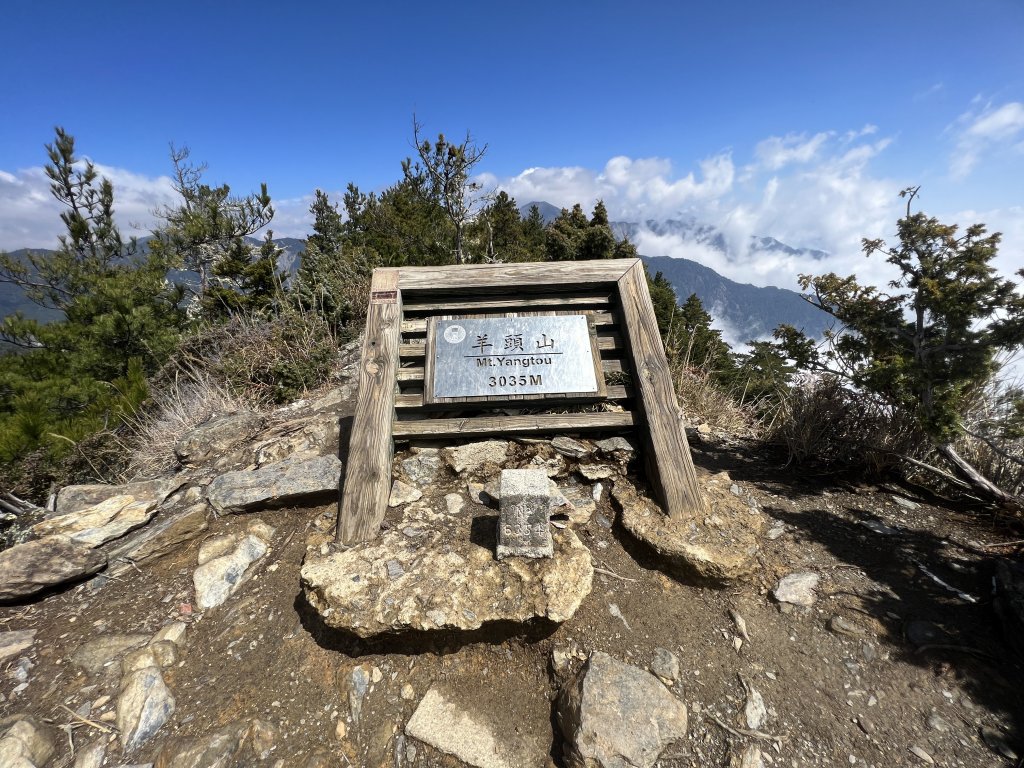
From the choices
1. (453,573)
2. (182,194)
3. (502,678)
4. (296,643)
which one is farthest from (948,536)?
(182,194)

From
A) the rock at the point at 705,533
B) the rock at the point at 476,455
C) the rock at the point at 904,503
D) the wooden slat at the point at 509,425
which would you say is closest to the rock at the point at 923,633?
the rock at the point at 705,533

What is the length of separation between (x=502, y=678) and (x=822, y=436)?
3.21 meters

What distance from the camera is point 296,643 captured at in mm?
2201

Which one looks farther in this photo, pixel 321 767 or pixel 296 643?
pixel 296 643

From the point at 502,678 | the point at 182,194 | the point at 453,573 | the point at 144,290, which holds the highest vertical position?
the point at 182,194

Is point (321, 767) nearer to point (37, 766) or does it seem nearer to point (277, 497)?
point (37, 766)

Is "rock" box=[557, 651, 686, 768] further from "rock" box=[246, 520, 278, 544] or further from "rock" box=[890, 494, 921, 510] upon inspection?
"rock" box=[890, 494, 921, 510]

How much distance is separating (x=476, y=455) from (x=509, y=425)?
0.35m

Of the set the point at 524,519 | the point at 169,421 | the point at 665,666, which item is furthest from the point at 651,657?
the point at 169,421

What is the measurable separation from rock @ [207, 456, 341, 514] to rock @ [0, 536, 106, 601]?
0.68 meters

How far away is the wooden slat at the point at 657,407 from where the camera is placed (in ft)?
9.19

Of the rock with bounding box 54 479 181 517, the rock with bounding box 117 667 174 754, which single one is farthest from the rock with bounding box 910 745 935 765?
the rock with bounding box 54 479 181 517

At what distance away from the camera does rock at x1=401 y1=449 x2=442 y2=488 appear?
3080 millimetres

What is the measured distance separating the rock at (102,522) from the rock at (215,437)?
0.73 meters
